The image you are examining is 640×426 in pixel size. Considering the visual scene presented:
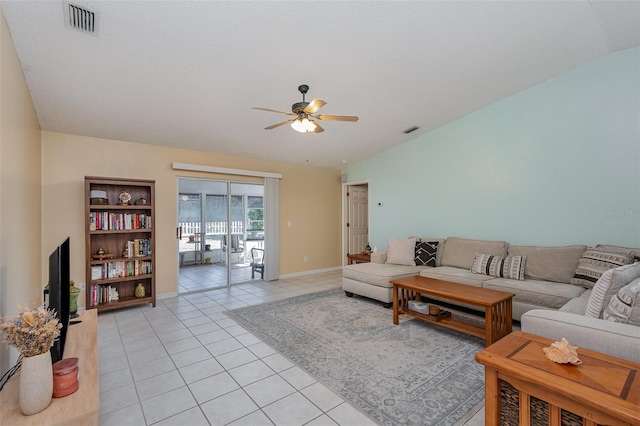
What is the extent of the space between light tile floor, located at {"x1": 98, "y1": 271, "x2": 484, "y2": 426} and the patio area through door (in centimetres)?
168

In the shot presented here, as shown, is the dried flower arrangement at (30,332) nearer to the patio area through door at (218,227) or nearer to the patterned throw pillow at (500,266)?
the patio area through door at (218,227)

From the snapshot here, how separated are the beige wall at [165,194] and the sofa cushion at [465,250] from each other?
9.33 feet

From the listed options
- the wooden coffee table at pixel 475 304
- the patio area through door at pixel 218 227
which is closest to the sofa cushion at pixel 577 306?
the wooden coffee table at pixel 475 304

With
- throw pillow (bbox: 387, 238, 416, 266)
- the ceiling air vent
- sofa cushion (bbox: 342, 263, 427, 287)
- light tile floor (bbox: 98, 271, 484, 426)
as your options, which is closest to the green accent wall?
throw pillow (bbox: 387, 238, 416, 266)

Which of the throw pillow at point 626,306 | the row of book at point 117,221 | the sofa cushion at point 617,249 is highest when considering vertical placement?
the row of book at point 117,221

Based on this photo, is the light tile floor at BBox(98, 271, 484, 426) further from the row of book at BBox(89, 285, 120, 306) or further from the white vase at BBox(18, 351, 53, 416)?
the white vase at BBox(18, 351, 53, 416)

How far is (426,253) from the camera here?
464 cm

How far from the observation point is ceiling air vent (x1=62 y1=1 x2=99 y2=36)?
2054mm

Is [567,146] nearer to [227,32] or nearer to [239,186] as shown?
[227,32]

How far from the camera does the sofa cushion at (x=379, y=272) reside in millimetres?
4105

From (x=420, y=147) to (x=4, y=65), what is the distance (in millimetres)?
5100

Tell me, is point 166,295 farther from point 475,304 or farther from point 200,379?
point 475,304

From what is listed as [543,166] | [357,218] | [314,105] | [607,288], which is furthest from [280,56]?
[357,218]

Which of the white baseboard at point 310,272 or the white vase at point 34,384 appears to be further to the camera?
the white baseboard at point 310,272
